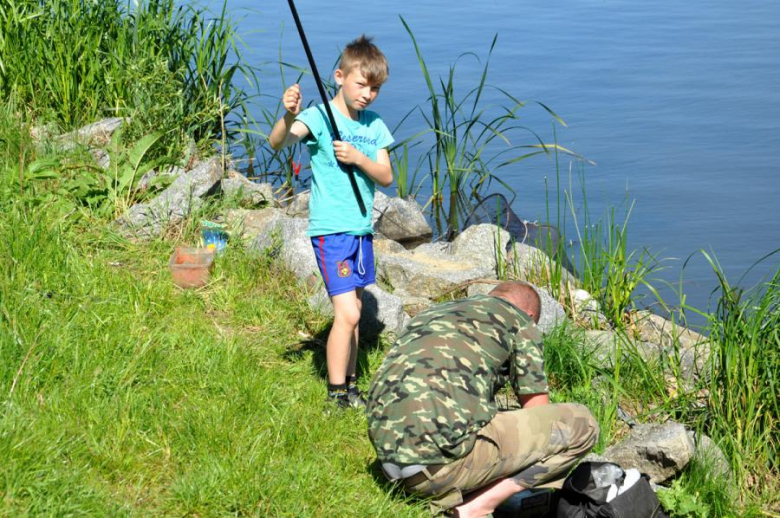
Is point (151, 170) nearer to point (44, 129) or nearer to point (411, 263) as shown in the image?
point (44, 129)

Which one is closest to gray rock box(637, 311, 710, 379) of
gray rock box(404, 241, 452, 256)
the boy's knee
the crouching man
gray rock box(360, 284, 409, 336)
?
gray rock box(404, 241, 452, 256)

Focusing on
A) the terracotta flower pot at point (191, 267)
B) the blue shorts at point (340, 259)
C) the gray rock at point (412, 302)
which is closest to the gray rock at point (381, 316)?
the gray rock at point (412, 302)

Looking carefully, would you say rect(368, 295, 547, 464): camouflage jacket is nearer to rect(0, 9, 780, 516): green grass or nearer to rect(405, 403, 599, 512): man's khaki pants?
rect(405, 403, 599, 512): man's khaki pants

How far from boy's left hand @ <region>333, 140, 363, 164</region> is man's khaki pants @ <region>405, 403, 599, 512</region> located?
4.03ft

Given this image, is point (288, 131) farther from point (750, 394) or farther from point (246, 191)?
point (246, 191)

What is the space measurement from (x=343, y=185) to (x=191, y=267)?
131 cm

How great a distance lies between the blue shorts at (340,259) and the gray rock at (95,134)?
285cm

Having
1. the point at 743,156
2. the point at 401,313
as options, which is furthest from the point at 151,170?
the point at 743,156

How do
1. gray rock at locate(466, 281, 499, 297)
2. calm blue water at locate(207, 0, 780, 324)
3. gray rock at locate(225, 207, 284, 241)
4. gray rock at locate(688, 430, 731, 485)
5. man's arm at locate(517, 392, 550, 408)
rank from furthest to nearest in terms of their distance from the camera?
calm blue water at locate(207, 0, 780, 324) < gray rock at locate(225, 207, 284, 241) < gray rock at locate(466, 281, 499, 297) < gray rock at locate(688, 430, 731, 485) < man's arm at locate(517, 392, 550, 408)

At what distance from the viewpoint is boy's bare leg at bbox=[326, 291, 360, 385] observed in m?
4.38

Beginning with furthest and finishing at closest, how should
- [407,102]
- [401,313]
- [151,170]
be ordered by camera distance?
[407,102]
[151,170]
[401,313]

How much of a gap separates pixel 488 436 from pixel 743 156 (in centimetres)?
614

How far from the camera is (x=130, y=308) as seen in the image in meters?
4.84

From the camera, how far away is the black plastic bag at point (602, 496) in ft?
12.0
